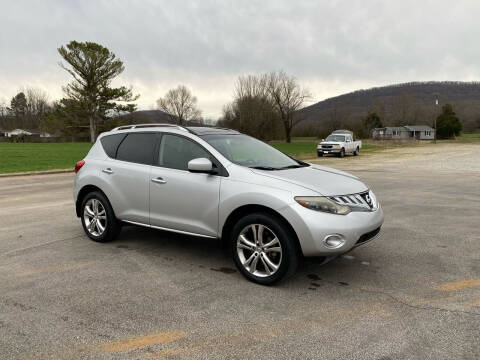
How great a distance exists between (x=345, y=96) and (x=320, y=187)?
401 ft

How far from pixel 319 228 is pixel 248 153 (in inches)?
61.9

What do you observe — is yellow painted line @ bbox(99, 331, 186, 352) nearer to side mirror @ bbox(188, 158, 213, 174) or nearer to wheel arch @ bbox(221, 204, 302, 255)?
wheel arch @ bbox(221, 204, 302, 255)

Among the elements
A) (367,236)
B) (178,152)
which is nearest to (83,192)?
(178,152)

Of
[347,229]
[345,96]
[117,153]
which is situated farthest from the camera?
[345,96]

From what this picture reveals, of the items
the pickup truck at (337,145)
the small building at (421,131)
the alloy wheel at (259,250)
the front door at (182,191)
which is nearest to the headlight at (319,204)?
the alloy wheel at (259,250)

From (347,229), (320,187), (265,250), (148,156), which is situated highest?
(148,156)

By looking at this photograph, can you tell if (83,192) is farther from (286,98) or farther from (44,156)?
(286,98)

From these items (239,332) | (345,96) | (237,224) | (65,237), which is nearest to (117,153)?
(65,237)

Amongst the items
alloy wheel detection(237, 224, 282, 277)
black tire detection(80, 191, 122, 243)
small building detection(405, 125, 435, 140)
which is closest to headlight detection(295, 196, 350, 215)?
alloy wheel detection(237, 224, 282, 277)

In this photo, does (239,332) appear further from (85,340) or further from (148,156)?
(148,156)

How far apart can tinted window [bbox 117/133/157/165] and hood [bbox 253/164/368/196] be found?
1618 millimetres

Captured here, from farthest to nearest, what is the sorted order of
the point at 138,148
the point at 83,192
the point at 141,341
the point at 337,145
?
1. the point at 337,145
2. the point at 83,192
3. the point at 138,148
4. the point at 141,341

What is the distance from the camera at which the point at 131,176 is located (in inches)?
195

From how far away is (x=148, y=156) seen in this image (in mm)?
4961
